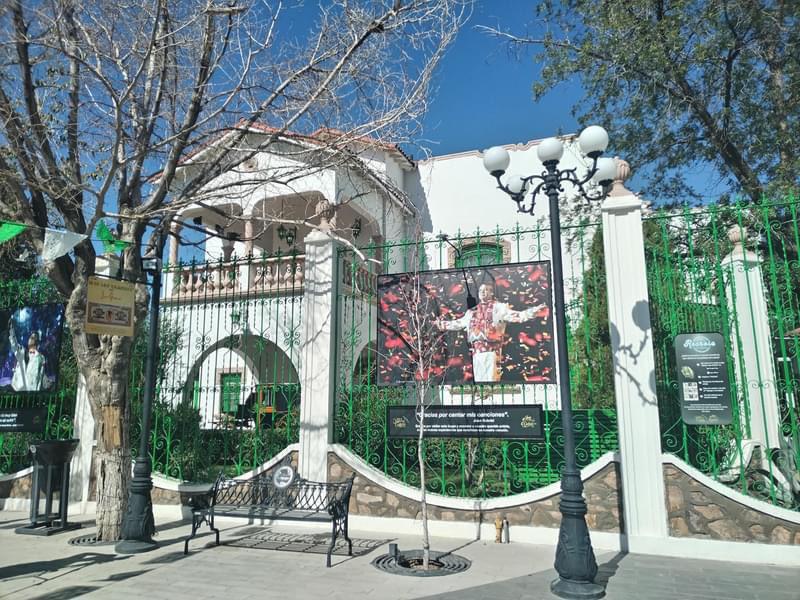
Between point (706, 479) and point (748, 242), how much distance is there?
341cm

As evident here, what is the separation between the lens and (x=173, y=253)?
18953mm

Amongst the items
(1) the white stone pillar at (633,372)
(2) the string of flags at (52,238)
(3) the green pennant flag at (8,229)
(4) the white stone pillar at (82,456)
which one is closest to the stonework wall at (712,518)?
(1) the white stone pillar at (633,372)

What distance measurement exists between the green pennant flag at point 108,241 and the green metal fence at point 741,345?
6.75 metres

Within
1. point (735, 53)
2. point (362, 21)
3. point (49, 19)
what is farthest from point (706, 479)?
point (735, 53)

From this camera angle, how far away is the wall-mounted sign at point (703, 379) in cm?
671

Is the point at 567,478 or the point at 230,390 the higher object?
A: the point at 230,390

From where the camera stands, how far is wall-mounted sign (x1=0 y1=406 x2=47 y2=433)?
10.1 metres

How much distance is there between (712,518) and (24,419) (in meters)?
10.5

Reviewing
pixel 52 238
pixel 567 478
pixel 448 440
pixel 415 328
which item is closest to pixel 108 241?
pixel 52 238

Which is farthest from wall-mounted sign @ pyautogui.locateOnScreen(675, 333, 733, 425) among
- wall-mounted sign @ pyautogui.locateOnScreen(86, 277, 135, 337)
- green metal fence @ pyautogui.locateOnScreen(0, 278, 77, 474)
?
green metal fence @ pyautogui.locateOnScreen(0, 278, 77, 474)

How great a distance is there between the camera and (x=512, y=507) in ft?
24.0

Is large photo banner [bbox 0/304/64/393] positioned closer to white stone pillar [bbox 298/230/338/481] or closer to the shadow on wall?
white stone pillar [bbox 298/230/338/481]

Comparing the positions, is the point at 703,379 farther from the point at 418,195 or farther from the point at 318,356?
the point at 418,195

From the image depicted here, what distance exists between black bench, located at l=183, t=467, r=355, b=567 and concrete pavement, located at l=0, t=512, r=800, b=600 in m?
0.36
